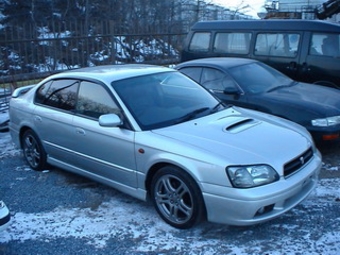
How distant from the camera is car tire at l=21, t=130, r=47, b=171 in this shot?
507 cm

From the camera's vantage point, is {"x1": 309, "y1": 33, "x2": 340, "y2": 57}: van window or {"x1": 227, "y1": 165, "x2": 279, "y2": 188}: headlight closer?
{"x1": 227, "y1": 165, "x2": 279, "y2": 188}: headlight

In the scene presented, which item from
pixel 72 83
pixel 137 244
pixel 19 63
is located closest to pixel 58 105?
pixel 72 83

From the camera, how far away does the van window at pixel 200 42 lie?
873cm

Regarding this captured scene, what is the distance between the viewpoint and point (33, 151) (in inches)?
205

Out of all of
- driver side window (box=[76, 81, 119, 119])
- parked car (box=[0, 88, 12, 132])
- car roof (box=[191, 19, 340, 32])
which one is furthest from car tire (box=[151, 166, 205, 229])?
car roof (box=[191, 19, 340, 32])

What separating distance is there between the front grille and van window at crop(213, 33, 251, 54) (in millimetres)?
4917

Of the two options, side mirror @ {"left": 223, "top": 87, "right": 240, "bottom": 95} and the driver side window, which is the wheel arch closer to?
the driver side window

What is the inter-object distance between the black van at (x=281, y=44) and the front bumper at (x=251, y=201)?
179 inches

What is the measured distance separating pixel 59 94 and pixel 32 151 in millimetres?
991

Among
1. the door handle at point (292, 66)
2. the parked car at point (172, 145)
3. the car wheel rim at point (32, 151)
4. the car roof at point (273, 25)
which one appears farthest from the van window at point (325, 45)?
the car wheel rim at point (32, 151)

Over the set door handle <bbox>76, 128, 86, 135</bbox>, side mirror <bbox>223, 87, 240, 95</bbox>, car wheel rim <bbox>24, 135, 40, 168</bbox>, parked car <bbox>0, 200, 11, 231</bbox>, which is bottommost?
car wheel rim <bbox>24, 135, 40, 168</bbox>

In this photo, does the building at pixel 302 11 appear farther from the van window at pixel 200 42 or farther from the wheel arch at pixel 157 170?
the wheel arch at pixel 157 170

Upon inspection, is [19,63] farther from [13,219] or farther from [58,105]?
[13,219]

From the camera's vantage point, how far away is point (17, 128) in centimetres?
541
